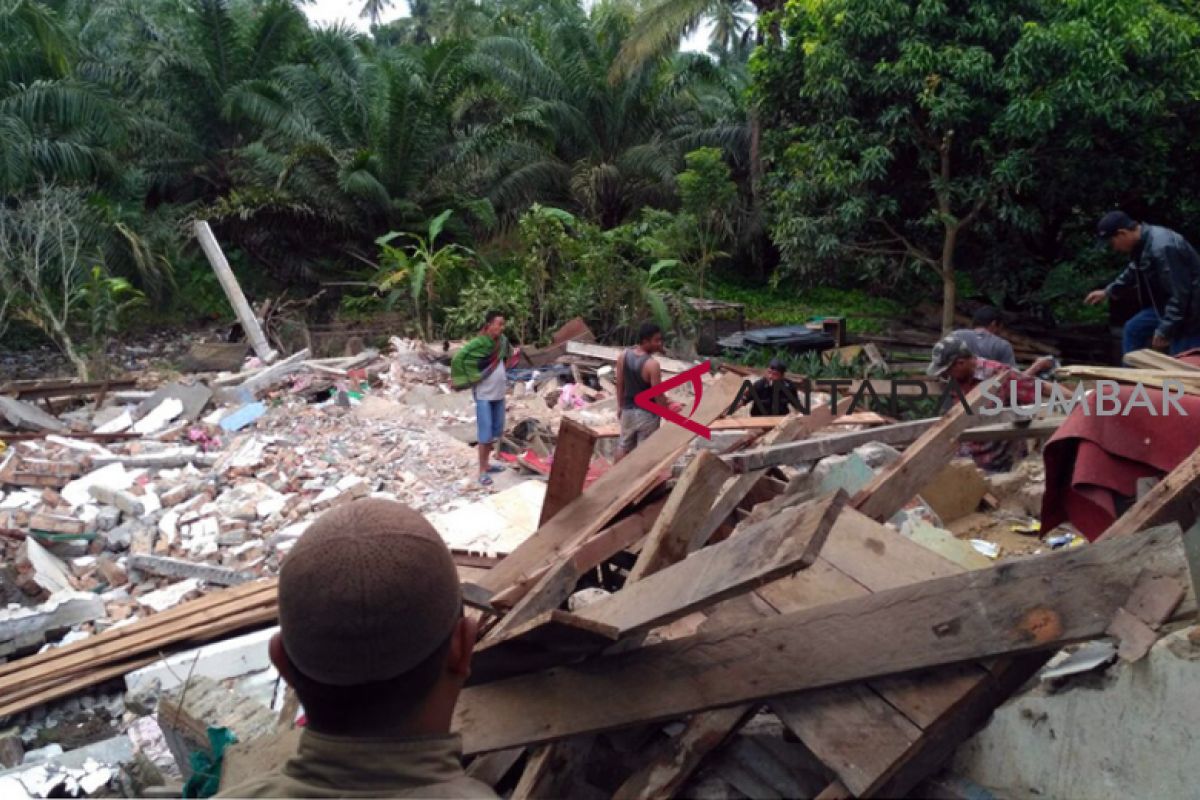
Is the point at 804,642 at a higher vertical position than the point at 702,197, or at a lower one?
higher

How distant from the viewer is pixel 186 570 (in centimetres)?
679

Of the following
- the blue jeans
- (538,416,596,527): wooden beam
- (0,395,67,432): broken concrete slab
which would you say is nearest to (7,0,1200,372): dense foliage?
(0,395,67,432): broken concrete slab

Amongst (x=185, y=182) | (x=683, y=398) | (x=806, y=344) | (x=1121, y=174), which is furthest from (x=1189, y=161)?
(x=185, y=182)

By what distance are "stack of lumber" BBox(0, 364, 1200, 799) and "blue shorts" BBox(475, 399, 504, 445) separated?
230 inches

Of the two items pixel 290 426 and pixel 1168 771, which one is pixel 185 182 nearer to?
pixel 290 426

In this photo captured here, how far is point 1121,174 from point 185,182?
18307mm

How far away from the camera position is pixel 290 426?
10.7 metres

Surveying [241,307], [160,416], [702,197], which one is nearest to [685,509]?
[160,416]

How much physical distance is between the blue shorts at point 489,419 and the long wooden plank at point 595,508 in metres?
4.79

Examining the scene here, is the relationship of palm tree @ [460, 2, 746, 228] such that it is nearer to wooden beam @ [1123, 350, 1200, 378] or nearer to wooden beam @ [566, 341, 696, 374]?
wooden beam @ [566, 341, 696, 374]

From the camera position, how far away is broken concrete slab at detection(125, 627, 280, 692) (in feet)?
15.5

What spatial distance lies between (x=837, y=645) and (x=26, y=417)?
11.1 metres

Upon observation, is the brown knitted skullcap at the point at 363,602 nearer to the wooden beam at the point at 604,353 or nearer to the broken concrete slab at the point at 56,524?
the broken concrete slab at the point at 56,524

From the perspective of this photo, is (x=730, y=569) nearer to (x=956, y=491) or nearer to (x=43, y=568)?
(x=956, y=491)
